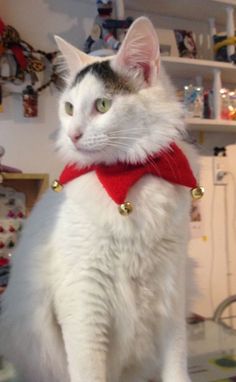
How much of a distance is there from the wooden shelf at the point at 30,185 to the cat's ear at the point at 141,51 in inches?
30.2

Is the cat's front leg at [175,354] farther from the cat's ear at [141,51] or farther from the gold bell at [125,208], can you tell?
the cat's ear at [141,51]

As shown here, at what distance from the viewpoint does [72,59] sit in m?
0.78

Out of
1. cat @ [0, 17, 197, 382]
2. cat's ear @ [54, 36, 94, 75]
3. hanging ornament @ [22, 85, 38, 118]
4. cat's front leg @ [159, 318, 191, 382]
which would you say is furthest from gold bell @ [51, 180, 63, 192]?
hanging ornament @ [22, 85, 38, 118]

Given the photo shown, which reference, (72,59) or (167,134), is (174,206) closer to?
(167,134)

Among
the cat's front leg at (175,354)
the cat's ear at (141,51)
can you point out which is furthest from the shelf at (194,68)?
the cat's front leg at (175,354)

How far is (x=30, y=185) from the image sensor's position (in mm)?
1457

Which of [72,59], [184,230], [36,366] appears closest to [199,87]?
[72,59]

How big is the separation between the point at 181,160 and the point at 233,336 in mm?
837

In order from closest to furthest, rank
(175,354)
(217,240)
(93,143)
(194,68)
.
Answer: (93,143) < (175,354) < (194,68) < (217,240)

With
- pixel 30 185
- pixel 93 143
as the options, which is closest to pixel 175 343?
pixel 93 143

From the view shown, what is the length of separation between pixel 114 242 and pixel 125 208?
0.23ft

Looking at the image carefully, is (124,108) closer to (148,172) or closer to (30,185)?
(148,172)

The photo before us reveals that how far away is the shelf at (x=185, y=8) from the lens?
1591 millimetres

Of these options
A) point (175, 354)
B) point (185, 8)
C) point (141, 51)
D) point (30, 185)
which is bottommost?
point (175, 354)
